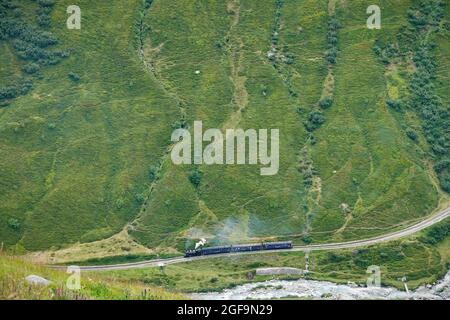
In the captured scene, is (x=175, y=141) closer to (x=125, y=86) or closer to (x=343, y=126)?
(x=125, y=86)

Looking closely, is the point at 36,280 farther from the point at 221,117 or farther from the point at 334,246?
the point at 221,117

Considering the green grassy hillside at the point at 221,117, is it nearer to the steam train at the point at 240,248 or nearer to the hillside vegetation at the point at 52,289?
the steam train at the point at 240,248

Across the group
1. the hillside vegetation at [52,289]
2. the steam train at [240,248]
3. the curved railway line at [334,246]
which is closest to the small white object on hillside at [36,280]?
the hillside vegetation at [52,289]

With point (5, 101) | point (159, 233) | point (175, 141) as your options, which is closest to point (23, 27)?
point (5, 101)

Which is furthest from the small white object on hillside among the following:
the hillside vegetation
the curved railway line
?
the curved railway line

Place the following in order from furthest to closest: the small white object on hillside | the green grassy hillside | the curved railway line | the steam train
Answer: the green grassy hillside < the steam train < the curved railway line < the small white object on hillside

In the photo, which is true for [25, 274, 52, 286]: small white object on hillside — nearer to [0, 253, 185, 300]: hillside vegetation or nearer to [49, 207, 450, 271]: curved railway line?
[0, 253, 185, 300]: hillside vegetation
